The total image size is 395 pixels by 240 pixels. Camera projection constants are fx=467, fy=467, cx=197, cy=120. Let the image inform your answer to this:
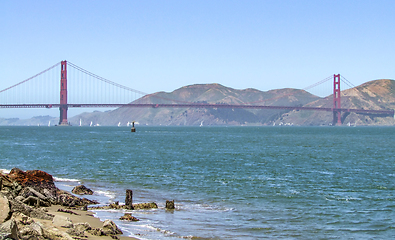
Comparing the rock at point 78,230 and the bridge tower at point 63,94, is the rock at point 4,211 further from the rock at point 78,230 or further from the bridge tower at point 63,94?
the bridge tower at point 63,94

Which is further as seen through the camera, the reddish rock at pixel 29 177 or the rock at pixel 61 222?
the reddish rock at pixel 29 177

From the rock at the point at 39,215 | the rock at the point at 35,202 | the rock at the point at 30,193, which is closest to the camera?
the rock at the point at 39,215

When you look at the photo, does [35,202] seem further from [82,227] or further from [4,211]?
[4,211]

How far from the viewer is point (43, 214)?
11.8 m

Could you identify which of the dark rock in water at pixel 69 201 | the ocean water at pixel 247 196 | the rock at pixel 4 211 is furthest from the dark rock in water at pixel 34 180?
the rock at pixel 4 211

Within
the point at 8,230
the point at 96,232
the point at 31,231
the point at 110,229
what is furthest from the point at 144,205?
the point at 8,230

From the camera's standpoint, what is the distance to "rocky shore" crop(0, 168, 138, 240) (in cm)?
891

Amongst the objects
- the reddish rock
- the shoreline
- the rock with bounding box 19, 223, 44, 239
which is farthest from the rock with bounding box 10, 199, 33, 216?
the reddish rock

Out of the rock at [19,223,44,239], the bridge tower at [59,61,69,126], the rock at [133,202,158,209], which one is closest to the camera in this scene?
the rock at [19,223,44,239]

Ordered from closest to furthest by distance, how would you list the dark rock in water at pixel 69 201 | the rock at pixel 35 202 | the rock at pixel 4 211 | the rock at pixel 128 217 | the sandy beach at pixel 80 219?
the rock at pixel 4 211
the sandy beach at pixel 80 219
the rock at pixel 35 202
the rock at pixel 128 217
the dark rock in water at pixel 69 201

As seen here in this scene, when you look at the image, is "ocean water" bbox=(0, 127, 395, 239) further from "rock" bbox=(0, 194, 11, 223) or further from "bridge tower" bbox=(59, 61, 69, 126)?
"bridge tower" bbox=(59, 61, 69, 126)

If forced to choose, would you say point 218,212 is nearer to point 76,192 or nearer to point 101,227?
point 101,227

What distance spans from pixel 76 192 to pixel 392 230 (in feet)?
40.1

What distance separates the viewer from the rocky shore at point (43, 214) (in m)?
8.91
